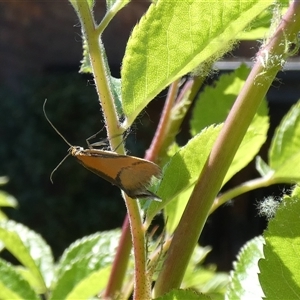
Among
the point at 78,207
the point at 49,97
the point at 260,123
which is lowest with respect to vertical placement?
the point at 78,207

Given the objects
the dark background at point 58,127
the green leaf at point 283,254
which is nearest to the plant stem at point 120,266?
the green leaf at point 283,254

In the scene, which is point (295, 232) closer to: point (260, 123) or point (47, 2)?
point (260, 123)

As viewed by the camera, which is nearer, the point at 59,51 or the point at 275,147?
the point at 275,147

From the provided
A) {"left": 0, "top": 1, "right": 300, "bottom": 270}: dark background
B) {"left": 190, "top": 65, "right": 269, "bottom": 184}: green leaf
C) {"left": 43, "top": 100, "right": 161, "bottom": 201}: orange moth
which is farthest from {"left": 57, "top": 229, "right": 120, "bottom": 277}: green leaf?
{"left": 0, "top": 1, "right": 300, "bottom": 270}: dark background

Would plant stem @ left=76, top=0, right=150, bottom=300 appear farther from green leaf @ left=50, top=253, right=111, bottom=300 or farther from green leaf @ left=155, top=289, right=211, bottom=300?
green leaf @ left=50, top=253, right=111, bottom=300

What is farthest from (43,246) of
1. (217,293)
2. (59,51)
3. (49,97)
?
(59,51)

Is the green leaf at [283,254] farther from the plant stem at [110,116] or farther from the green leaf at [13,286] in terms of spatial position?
the green leaf at [13,286]

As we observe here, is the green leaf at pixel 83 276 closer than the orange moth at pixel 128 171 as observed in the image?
No

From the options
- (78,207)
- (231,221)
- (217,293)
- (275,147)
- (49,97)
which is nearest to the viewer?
(275,147)
